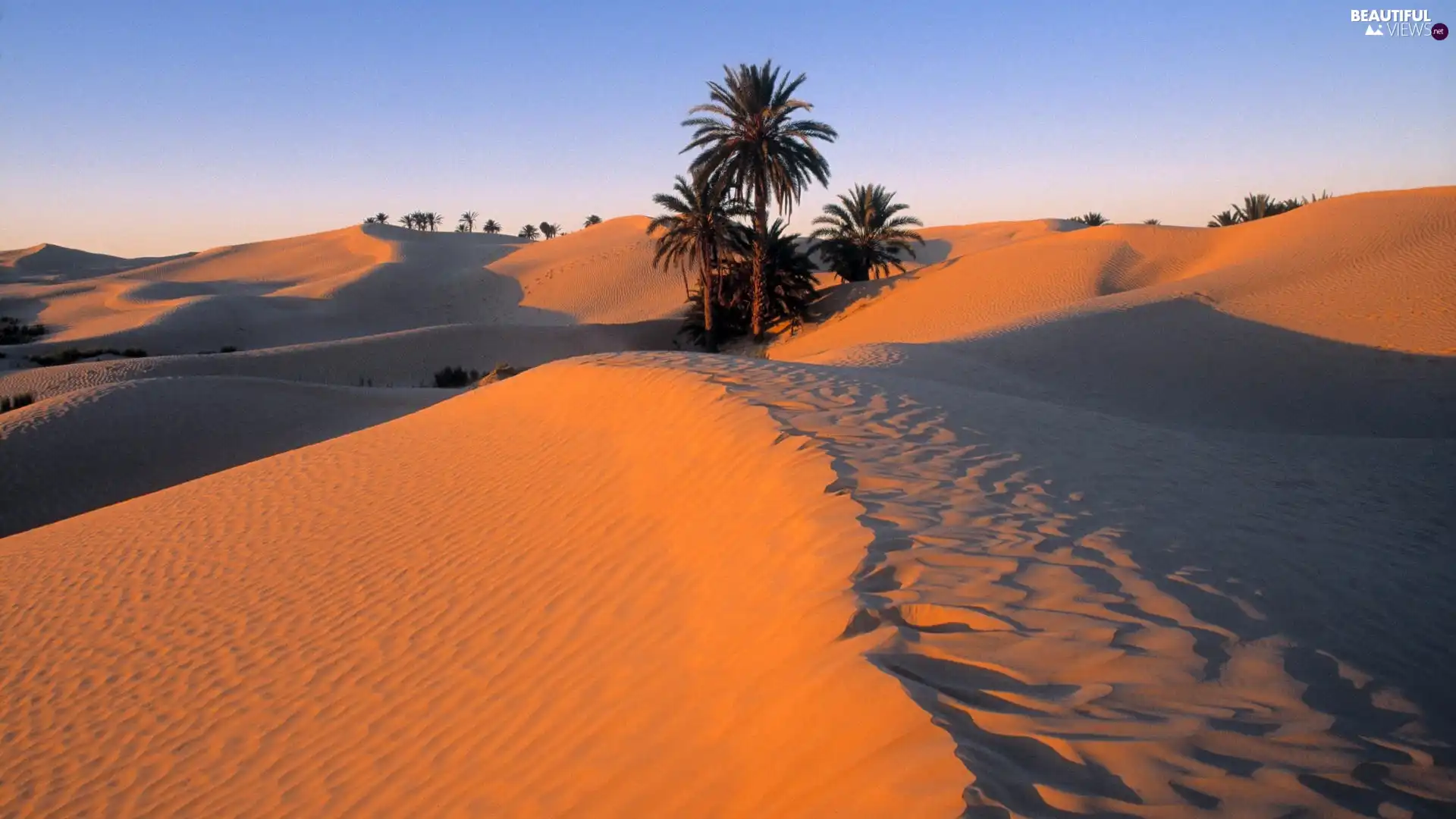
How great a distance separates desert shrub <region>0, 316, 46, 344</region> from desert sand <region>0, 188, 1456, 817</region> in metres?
28.2

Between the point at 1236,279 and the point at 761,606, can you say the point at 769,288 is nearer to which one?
the point at 1236,279

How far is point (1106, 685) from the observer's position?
304cm

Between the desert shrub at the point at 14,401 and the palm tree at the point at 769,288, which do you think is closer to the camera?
the desert shrub at the point at 14,401

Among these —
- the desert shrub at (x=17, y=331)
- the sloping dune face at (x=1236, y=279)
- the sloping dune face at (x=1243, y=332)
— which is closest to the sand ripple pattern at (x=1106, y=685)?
the sloping dune face at (x=1243, y=332)

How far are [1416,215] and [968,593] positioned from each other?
27611 millimetres

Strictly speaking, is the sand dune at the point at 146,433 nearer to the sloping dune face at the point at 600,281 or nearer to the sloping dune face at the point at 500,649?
the sloping dune face at the point at 500,649

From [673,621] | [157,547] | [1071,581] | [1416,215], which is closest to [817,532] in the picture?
[673,621]

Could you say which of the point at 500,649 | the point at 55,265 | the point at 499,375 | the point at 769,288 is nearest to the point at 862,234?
the point at 769,288

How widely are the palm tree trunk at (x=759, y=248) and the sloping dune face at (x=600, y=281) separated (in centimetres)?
1206

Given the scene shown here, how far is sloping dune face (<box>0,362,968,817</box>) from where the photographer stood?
3229 millimetres

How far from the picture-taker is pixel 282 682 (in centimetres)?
533

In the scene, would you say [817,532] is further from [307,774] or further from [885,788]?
[307,774]

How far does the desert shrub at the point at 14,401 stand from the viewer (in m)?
18.6

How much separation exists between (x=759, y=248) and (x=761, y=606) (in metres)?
28.1
